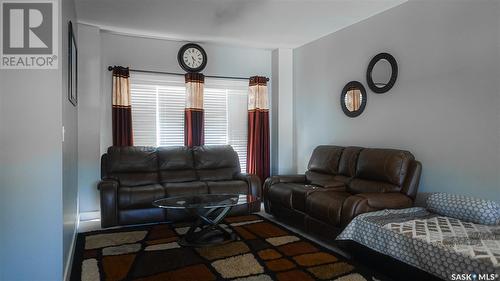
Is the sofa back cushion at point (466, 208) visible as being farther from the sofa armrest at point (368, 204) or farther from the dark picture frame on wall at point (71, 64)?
the dark picture frame on wall at point (71, 64)

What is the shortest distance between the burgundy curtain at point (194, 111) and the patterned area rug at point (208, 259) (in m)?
1.70

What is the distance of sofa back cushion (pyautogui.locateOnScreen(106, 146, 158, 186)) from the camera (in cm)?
422

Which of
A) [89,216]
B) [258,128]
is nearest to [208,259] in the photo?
[89,216]

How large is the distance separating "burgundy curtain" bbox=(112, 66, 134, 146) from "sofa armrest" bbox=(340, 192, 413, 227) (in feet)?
10.2

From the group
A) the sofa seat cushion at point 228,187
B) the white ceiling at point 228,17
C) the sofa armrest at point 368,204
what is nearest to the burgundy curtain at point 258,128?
the white ceiling at point 228,17

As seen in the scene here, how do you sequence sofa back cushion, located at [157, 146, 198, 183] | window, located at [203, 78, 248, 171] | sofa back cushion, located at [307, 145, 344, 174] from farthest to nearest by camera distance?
window, located at [203, 78, 248, 171]
sofa back cushion, located at [157, 146, 198, 183]
sofa back cushion, located at [307, 145, 344, 174]

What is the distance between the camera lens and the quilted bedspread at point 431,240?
6.25 ft

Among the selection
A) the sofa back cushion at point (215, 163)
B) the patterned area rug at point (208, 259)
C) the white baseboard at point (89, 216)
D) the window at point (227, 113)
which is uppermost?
the window at point (227, 113)

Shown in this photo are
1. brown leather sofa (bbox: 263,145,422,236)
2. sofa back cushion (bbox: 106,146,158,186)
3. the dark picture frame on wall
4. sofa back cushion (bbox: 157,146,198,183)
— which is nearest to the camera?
the dark picture frame on wall

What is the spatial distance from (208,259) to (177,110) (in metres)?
2.79

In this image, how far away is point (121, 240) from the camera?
3357mm

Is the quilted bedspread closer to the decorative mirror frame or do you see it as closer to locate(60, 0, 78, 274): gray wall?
the decorative mirror frame

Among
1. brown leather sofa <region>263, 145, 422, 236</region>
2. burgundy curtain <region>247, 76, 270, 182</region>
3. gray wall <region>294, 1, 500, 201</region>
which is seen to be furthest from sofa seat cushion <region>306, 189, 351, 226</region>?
burgundy curtain <region>247, 76, 270, 182</region>

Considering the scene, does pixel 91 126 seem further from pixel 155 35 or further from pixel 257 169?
pixel 257 169
